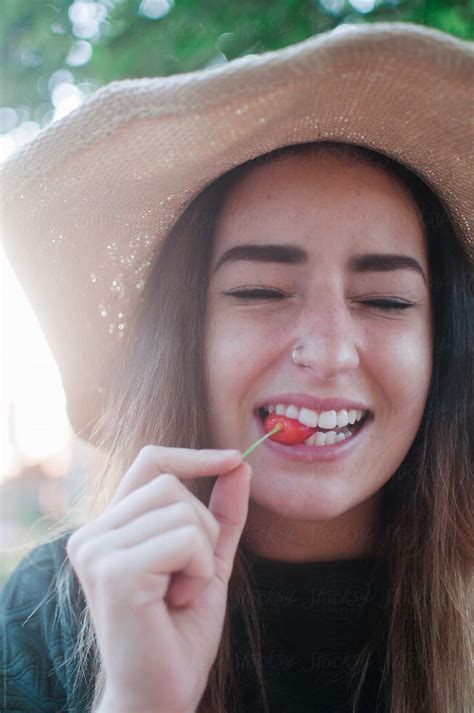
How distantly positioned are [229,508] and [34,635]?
A: 2.59 ft

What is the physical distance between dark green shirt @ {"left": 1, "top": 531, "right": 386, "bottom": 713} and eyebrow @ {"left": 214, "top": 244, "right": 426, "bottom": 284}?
2.48 feet

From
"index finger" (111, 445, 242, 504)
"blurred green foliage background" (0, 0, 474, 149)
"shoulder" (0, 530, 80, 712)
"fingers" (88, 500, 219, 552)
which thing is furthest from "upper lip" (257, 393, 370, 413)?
"blurred green foliage background" (0, 0, 474, 149)

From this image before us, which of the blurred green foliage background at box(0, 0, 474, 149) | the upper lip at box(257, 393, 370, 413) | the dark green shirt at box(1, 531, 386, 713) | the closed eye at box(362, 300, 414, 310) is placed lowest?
the dark green shirt at box(1, 531, 386, 713)

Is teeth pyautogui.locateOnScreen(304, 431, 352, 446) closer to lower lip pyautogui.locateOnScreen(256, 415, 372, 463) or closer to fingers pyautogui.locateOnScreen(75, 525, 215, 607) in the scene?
lower lip pyautogui.locateOnScreen(256, 415, 372, 463)

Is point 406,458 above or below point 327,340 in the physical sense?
below

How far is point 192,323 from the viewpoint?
1.67 metres

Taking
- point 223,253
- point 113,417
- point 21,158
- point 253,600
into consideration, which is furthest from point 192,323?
point 253,600

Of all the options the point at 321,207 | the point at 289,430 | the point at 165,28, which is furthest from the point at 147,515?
the point at 165,28

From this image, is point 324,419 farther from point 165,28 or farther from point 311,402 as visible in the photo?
point 165,28

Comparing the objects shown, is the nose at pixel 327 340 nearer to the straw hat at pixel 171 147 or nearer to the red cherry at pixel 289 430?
the red cherry at pixel 289 430

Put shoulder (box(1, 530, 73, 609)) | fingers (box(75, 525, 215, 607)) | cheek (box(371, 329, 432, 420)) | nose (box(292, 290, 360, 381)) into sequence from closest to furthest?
1. fingers (box(75, 525, 215, 607))
2. nose (box(292, 290, 360, 381))
3. cheek (box(371, 329, 432, 420))
4. shoulder (box(1, 530, 73, 609))

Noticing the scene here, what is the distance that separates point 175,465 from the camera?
119 cm

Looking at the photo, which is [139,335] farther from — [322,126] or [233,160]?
[322,126]

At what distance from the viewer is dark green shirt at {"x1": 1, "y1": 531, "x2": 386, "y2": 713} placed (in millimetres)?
1610
